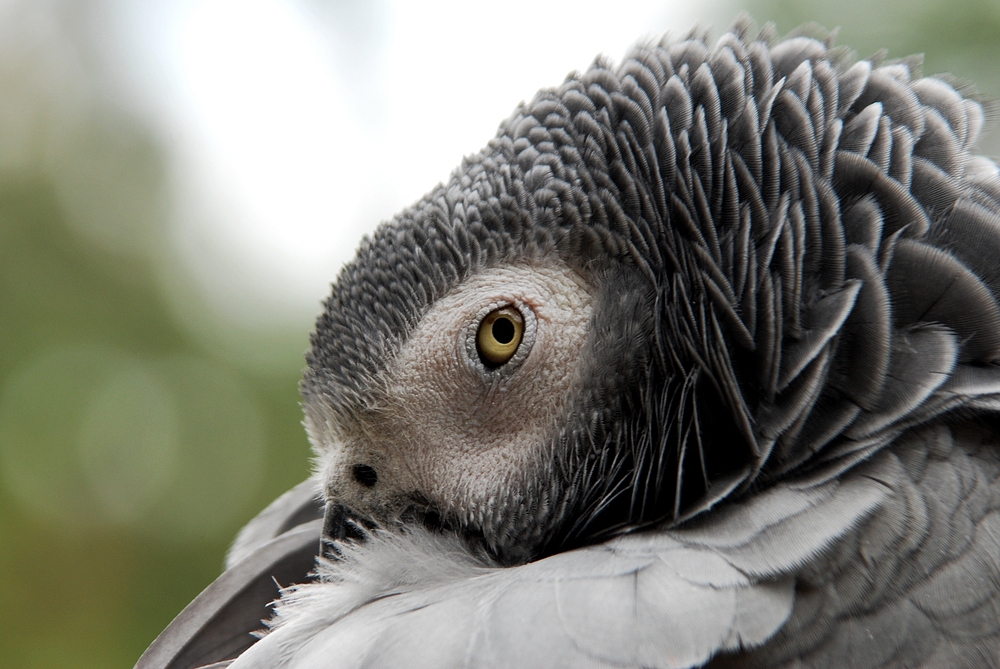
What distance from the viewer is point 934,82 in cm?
122

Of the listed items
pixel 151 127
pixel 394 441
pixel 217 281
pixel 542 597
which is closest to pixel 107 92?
pixel 151 127

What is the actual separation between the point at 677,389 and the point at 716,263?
0.63 feet

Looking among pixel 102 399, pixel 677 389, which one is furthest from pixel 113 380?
pixel 677 389

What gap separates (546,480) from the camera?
1113 mm

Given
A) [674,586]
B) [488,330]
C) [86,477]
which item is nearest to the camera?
[674,586]

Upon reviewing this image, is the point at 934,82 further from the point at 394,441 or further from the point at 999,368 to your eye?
the point at 394,441

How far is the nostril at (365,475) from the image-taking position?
124 cm

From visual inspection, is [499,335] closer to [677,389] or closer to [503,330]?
[503,330]

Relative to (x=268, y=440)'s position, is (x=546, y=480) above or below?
above

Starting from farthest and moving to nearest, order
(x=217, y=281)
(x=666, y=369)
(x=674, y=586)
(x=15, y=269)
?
Answer: (x=217, y=281)
(x=15, y=269)
(x=666, y=369)
(x=674, y=586)

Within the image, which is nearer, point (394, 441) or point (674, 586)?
point (674, 586)

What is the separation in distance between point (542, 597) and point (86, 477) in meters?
5.09

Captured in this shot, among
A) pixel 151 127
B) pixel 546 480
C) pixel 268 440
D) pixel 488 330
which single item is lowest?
pixel 268 440

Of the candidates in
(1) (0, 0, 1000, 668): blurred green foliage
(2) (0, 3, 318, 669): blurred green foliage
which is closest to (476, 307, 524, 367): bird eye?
(2) (0, 3, 318, 669): blurred green foliage
